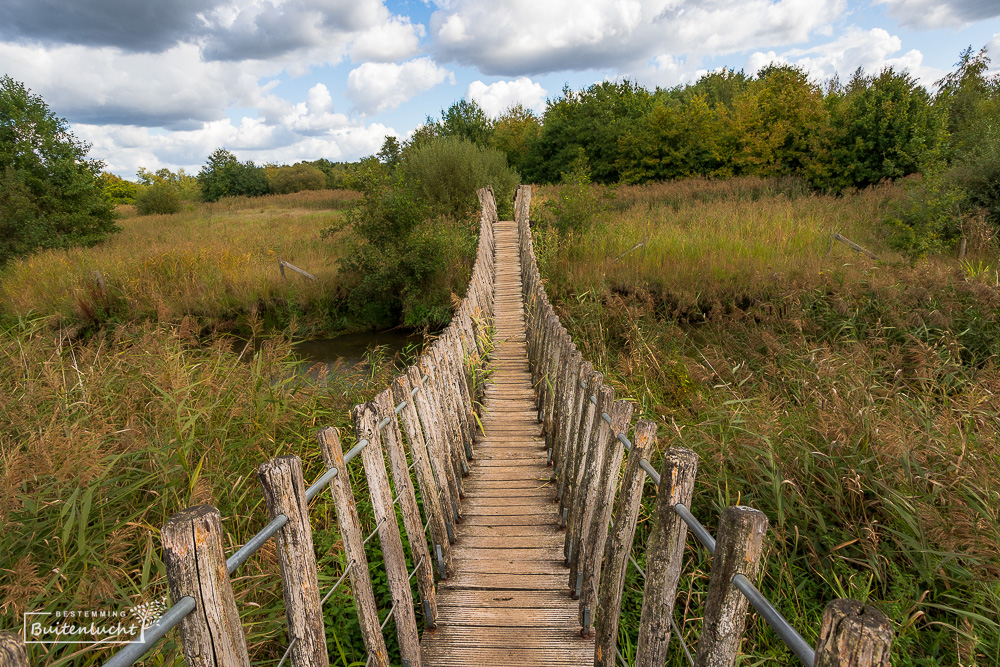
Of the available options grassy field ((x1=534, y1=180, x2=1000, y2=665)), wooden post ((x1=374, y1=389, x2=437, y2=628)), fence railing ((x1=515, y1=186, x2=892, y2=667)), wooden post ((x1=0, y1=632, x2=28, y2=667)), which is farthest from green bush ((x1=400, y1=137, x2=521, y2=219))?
wooden post ((x1=0, y1=632, x2=28, y2=667))

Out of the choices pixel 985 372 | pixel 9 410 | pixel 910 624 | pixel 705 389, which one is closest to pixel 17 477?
pixel 9 410

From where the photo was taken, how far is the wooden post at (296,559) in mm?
1587

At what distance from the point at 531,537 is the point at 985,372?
4.97m

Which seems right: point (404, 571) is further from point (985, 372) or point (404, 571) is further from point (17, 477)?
point (985, 372)

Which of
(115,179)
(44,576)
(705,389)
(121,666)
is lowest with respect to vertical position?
(705,389)

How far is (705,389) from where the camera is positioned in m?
5.92

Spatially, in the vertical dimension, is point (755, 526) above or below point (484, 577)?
above

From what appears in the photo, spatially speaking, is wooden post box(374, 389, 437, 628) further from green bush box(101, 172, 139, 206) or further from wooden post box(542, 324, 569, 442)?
green bush box(101, 172, 139, 206)

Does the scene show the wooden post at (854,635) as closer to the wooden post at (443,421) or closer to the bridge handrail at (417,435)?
the bridge handrail at (417,435)

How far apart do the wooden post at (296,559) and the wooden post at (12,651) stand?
72 centimetres

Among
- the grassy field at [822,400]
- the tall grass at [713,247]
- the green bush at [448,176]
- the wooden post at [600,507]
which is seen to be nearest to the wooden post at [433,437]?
the wooden post at [600,507]

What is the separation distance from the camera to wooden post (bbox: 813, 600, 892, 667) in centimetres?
91

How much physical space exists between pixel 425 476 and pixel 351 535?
98 cm

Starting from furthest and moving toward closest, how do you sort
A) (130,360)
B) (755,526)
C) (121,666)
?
(130,360) < (755,526) < (121,666)
